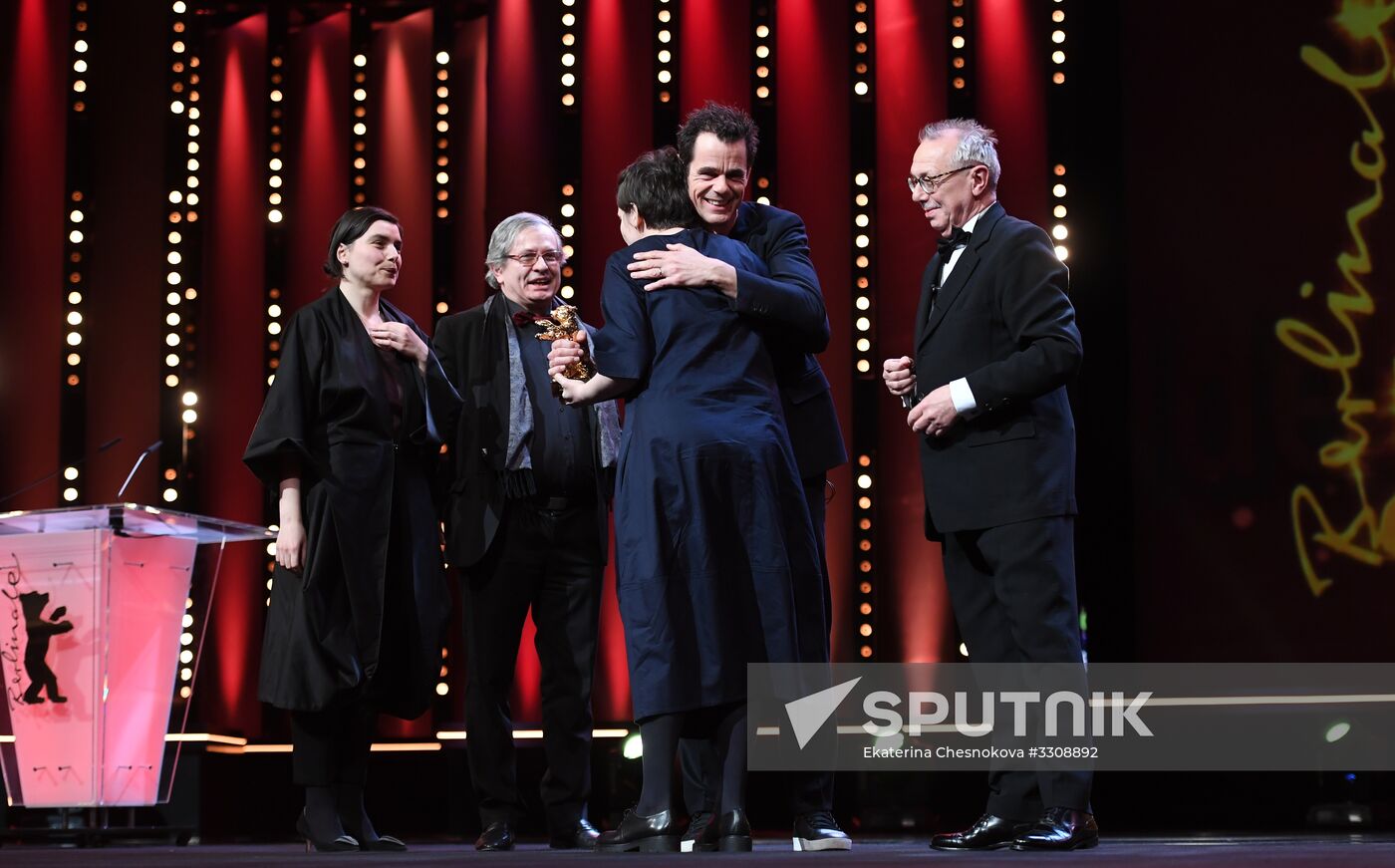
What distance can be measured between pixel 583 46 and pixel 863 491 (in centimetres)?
210

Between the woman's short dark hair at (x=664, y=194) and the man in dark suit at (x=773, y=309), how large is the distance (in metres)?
0.02

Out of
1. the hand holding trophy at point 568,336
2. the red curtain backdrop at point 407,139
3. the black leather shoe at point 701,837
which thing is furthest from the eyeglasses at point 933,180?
the red curtain backdrop at point 407,139

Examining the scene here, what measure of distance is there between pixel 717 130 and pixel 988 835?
1498 millimetres

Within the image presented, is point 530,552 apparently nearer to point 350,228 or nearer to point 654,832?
point 350,228

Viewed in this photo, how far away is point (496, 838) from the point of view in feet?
11.6

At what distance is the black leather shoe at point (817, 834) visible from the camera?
2.76m

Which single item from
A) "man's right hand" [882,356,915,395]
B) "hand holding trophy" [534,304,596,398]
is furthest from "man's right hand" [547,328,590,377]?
"man's right hand" [882,356,915,395]

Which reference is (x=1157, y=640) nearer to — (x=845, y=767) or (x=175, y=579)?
(x=845, y=767)

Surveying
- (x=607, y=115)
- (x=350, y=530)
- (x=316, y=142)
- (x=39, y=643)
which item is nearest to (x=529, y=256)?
(x=350, y=530)

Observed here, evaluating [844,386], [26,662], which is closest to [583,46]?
[844,386]

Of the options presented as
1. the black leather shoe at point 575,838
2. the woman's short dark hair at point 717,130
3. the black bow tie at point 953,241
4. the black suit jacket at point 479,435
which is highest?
the woman's short dark hair at point 717,130

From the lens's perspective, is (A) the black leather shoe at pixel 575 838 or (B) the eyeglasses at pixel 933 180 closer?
(B) the eyeglasses at pixel 933 180

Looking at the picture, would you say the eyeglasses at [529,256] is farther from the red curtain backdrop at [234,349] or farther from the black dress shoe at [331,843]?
the red curtain backdrop at [234,349]

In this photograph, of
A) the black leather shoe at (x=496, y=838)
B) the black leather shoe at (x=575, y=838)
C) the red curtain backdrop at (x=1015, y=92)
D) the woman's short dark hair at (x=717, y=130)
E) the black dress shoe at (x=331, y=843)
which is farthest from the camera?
the red curtain backdrop at (x=1015, y=92)
